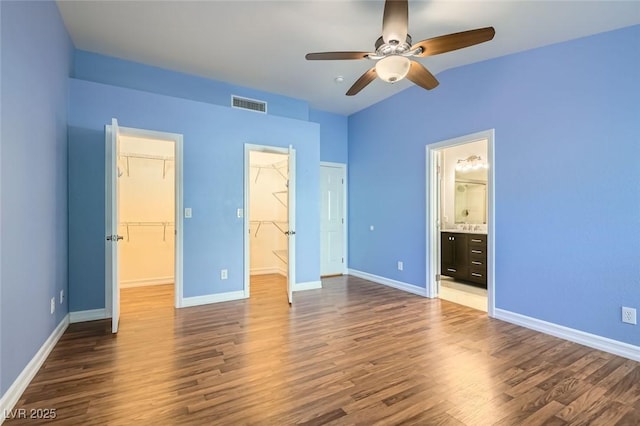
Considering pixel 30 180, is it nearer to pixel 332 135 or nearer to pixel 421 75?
pixel 421 75

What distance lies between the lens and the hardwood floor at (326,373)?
1.83 meters

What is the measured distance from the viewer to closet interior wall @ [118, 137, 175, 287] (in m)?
4.97

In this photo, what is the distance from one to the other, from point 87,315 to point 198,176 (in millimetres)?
2001

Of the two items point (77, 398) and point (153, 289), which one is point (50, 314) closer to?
point (77, 398)

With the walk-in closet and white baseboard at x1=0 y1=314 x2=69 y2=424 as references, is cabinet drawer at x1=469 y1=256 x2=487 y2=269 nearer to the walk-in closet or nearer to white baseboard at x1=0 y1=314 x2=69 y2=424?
the walk-in closet

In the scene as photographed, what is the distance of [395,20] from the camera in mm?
2129

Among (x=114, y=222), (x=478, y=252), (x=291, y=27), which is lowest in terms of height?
(x=478, y=252)

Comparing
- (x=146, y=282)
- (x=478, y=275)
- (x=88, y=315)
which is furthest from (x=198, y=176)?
(x=478, y=275)

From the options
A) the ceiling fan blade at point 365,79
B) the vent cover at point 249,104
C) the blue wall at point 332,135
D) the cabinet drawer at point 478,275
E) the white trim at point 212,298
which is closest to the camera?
the ceiling fan blade at point 365,79

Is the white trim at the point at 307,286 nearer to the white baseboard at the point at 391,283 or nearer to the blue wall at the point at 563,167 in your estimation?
the white baseboard at the point at 391,283

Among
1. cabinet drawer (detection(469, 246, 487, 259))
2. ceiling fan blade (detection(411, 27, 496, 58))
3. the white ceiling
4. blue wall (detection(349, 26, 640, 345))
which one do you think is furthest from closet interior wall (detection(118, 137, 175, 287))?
cabinet drawer (detection(469, 246, 487, 259))

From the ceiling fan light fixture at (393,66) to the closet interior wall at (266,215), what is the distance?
12.2 ft

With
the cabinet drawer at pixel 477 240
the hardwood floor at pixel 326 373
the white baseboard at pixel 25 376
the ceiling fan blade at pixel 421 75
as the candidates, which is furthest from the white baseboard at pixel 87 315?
the cabinet drawer at pixel 477 240

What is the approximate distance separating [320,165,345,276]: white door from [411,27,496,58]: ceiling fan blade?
3.60m
